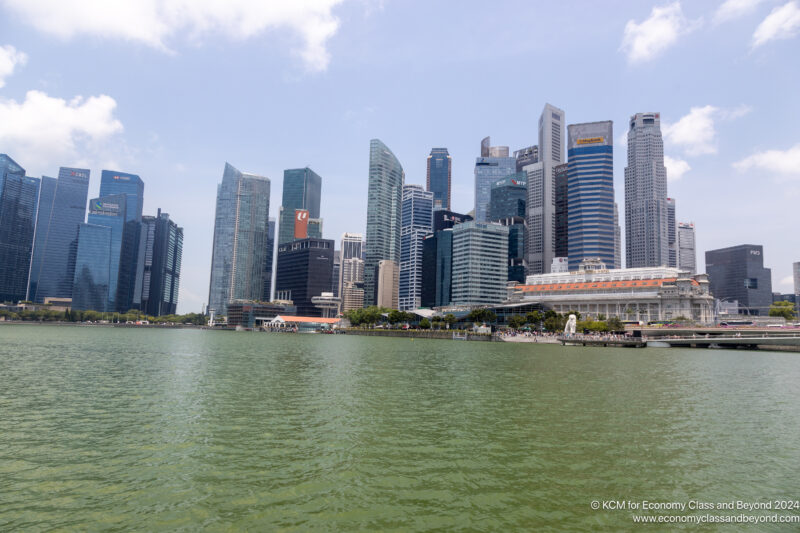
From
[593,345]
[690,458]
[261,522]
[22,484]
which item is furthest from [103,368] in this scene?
[593,345]

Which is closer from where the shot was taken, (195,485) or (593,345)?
(195,485)

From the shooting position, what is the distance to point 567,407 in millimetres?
35625

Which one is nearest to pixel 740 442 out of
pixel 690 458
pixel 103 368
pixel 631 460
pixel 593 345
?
pixel 690 458

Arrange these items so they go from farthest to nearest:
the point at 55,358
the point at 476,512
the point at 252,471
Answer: the point at 55,358, the point at 252,471, the point at 476,512

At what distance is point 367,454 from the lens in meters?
22.6

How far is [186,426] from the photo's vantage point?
88.6 feet

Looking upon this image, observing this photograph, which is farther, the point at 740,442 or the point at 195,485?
the point at 740,442

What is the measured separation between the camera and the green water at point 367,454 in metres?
15.9

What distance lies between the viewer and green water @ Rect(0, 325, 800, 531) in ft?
52.0

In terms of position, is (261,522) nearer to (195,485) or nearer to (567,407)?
(195,485)

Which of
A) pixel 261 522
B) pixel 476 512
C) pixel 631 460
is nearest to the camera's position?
pixel 261 522

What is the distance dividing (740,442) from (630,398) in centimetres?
1447

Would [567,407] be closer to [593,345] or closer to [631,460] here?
[631,460]

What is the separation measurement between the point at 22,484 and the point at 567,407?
1261 inches
